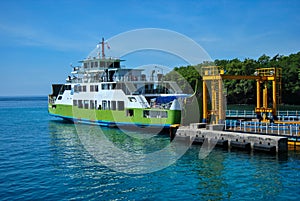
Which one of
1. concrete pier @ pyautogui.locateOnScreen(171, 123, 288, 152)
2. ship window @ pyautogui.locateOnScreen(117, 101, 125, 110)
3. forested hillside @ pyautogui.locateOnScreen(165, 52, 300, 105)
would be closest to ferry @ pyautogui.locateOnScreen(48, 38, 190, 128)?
ship window @ pyautogui.locateOnScreen(117, 101, 125, 110)

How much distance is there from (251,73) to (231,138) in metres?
59.4

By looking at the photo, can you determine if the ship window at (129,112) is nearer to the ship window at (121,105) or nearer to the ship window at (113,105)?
the ship window at (121,105)

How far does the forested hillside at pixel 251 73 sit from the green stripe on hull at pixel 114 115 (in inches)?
1329

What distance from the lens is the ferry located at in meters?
32.9

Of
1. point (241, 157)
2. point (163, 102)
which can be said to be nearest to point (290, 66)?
point (163, 102)

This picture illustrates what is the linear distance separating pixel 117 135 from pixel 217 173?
16.3m

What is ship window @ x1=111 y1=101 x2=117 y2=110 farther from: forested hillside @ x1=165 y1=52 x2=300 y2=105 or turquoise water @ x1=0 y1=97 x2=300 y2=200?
forested hillside @ x1=165 y1=52 x2=300 y2=105

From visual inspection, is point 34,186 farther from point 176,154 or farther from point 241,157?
point 241,157

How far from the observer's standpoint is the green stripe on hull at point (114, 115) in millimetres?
30859

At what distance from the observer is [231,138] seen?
2425cm

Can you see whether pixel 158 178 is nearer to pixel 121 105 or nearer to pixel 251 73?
pixel 121 105

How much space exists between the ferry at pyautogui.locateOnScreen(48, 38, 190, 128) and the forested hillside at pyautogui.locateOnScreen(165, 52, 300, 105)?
33.4 m

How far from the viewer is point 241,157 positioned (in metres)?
21.7

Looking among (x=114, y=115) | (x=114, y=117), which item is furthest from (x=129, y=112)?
(x=114, y=117)
